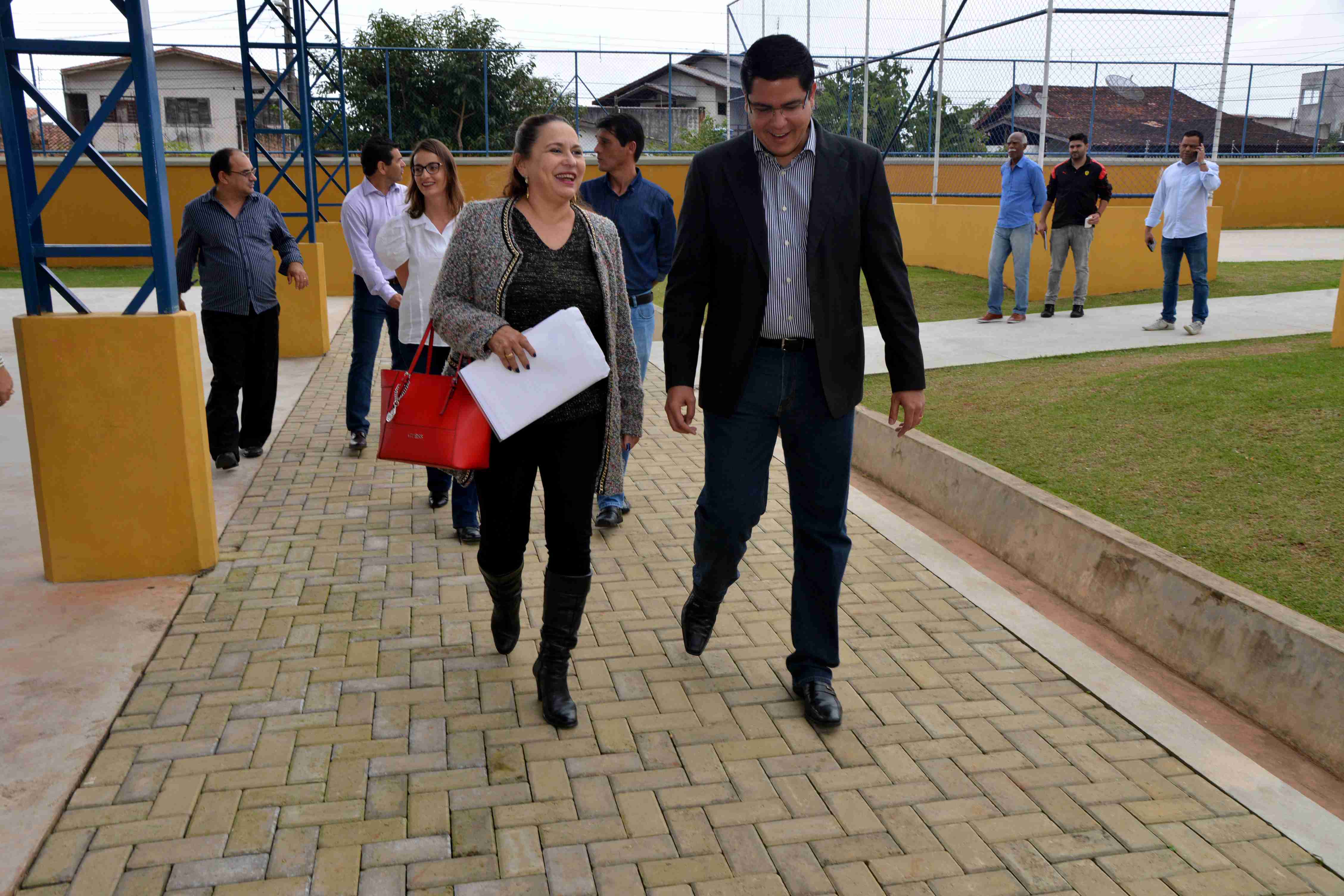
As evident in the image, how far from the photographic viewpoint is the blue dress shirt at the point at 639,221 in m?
5.49

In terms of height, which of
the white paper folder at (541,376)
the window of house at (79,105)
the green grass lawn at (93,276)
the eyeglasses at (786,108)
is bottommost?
the green grass lawn at (93,276)

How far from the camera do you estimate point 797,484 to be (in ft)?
11.4

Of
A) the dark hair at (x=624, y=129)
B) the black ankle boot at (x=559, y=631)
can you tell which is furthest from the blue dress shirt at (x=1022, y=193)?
the black ankle boot at (x=559, y=631)

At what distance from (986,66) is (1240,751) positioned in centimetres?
1295

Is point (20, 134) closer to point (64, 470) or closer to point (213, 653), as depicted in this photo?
point (64, 470)

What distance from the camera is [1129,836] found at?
287 centimetres

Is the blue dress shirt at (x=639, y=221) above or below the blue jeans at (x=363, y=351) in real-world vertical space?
above

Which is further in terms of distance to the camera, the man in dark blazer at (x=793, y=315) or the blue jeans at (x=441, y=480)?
the blue jeans at (x=441, y=480)

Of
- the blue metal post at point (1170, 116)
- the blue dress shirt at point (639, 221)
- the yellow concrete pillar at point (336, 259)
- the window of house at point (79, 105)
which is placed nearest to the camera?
the blue dress shirt at point (639, 221)

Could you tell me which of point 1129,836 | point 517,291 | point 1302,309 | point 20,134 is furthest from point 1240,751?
point 1302,309

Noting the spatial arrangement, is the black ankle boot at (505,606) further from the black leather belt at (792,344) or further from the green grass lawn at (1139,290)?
the green grass lawn at (1139,290)

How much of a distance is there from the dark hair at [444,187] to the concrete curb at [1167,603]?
2824 mm

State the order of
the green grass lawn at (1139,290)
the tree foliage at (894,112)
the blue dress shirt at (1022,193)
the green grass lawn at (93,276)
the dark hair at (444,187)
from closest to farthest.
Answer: the dark hair at (444,187), the blue dress shirt at (1022,193), the green grass lawn at (1139,290), the tree foliage at (894,112), the green grass lawn at (93,276)

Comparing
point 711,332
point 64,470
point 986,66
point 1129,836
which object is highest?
point 986,66
